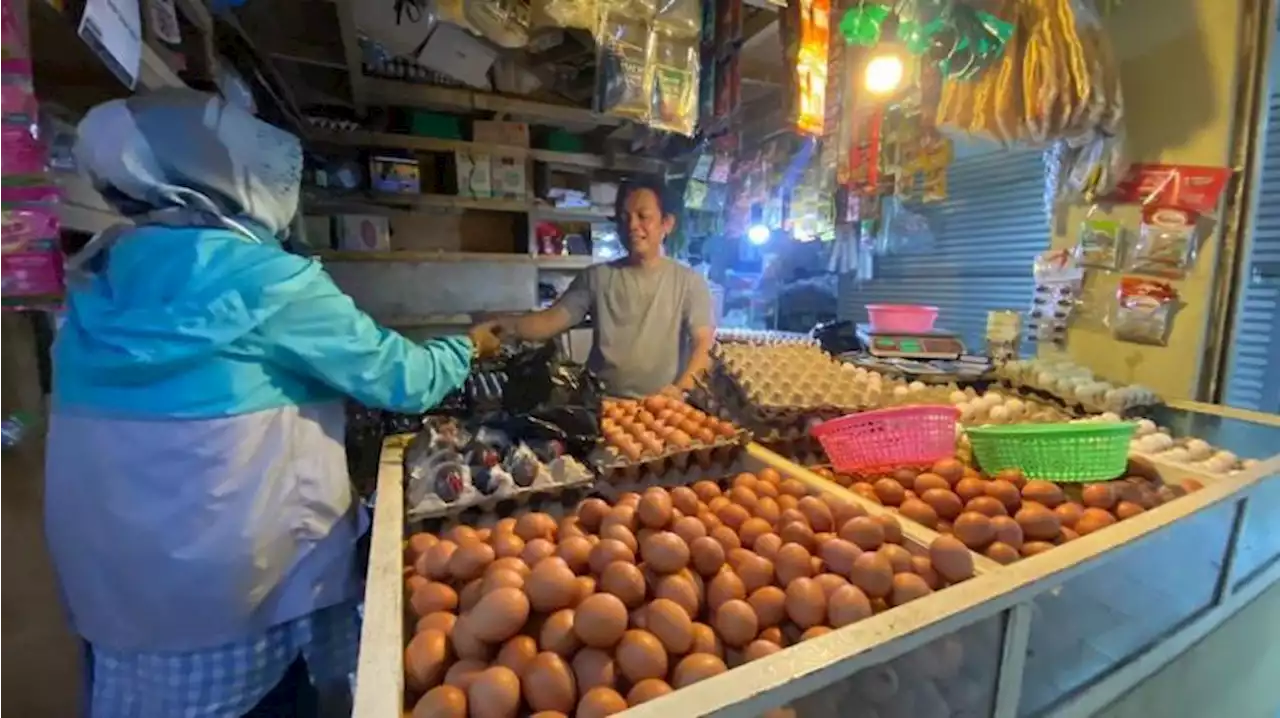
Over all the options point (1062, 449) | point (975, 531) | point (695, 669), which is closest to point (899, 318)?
point (1062, 449)

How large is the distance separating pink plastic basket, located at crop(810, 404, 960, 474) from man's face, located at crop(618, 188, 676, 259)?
1.35 metres

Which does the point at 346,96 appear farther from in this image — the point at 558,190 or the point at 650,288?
the point at 650,288

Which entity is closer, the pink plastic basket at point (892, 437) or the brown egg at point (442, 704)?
the brown egg at point (442, 704)

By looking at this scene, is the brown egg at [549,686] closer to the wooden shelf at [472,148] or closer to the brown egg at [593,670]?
the brown egg at [593,670]

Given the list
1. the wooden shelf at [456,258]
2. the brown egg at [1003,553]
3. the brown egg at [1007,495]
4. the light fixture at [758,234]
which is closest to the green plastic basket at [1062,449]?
the brown egg at [1007,495]

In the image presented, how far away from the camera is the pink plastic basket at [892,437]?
1.34m

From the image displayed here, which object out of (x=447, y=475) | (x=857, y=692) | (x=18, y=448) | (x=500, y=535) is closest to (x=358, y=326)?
(x=447, y=475)

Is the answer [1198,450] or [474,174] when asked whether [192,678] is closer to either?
[1198,450]

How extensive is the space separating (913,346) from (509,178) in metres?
2.65

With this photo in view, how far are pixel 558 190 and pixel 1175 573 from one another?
12.1 feet

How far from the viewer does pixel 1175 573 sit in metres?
1.26

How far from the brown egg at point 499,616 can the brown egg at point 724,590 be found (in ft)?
0.87

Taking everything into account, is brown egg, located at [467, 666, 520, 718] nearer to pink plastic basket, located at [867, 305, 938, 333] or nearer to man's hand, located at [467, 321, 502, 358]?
man's hand, located at [467, 321, 502, 358]

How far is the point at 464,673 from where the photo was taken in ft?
2.31
